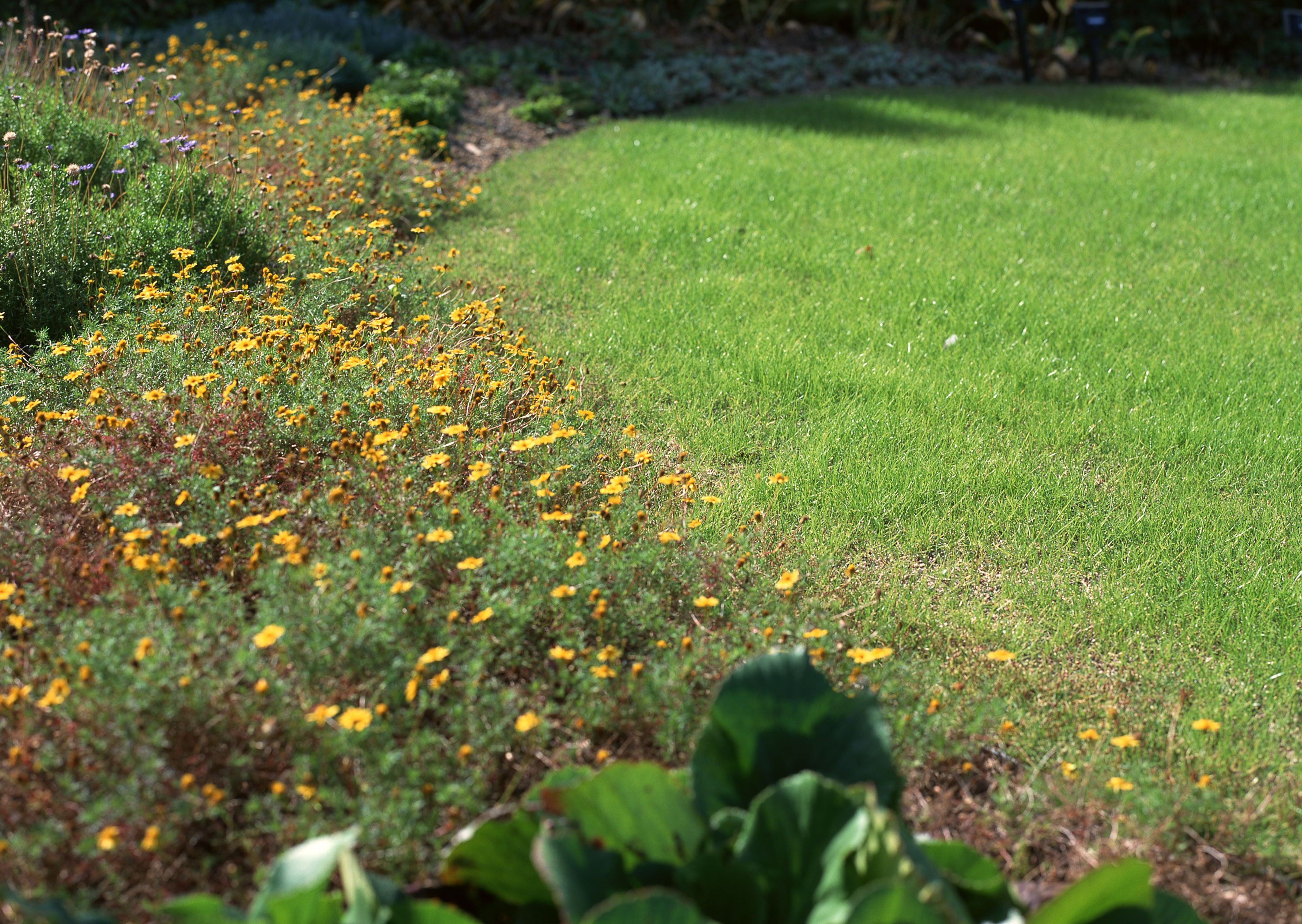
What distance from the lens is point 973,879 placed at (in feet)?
6.04

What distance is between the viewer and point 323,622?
8.08ft

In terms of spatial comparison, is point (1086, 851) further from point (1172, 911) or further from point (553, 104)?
point (553, 104)

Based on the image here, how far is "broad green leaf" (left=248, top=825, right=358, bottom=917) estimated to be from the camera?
5.50ft

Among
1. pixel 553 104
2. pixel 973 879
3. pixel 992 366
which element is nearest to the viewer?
pixel 973 879

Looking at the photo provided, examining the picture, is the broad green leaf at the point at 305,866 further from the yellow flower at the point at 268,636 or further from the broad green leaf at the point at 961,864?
the broad green leaf at the point at 961,864

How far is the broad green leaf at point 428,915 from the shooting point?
5.35 feet

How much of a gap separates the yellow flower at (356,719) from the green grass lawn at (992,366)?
4.88 ft

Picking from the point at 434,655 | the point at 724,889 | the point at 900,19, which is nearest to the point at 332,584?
the point at 434,655

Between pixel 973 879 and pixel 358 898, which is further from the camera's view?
pixel 973 879

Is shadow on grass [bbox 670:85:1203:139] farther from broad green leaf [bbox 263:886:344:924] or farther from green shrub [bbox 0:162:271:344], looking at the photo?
broad green leaf [bbox 263:886:344:924]

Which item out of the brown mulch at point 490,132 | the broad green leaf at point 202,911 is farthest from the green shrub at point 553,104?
A: the broad green leaf at point 202,911

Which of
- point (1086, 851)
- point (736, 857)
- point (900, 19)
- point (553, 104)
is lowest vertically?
point (1086, 851)

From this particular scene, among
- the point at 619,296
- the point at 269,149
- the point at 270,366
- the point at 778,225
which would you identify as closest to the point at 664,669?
the point at 270,366

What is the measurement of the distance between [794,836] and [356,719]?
3.01ft
